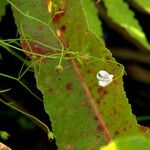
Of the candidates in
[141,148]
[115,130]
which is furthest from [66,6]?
[141,148]

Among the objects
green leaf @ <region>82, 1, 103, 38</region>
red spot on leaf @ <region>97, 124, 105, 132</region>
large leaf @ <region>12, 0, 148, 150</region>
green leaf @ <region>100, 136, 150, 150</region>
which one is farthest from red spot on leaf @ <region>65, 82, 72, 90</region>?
green leaf @ <region>100, 136, 150, 150</region>

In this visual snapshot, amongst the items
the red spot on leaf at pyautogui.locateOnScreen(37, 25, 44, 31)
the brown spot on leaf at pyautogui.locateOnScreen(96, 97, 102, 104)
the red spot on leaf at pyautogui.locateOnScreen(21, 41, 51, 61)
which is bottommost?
the brown spot on leaf at pyautogui.locateOnScreen(96, 97, 102, 104)

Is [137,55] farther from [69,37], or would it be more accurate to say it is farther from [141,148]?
[141,148]

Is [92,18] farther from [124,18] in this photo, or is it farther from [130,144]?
[130,144]

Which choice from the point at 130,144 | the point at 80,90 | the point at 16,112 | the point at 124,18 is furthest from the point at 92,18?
the point at 130,144

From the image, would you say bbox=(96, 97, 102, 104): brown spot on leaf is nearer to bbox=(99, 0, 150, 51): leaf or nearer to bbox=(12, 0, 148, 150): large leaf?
bbox=(12, 0, 148, 150): large leaf

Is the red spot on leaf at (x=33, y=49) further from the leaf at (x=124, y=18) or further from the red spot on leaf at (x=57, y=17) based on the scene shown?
the leaf at (x=124, y=18)

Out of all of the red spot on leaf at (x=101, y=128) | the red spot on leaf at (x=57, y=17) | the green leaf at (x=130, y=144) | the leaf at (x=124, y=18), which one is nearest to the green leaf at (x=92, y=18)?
the leaf at (x=124, y=18)
